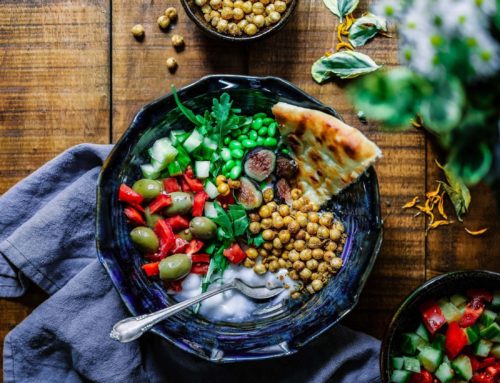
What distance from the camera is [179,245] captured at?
2.40 m

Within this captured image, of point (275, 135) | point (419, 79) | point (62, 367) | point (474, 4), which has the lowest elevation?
point (62, 367)

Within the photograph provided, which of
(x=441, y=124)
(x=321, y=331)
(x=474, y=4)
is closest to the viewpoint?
(x=441, y=124)

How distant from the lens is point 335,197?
248 centimetres

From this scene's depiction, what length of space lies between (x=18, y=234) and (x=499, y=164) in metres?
1.80

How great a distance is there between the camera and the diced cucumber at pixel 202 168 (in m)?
2.41

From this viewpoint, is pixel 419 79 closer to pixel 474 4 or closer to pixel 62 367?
pixel 474 4

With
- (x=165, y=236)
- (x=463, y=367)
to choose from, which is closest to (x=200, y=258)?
(x=165, y=236)

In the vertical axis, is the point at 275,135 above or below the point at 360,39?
below

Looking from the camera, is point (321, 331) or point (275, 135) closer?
point (321, 331)

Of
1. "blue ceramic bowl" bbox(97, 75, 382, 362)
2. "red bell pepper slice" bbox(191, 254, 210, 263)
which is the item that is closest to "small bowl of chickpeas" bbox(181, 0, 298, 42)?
"blue ceramic bowl" bbox(97, 75, 382, 362)

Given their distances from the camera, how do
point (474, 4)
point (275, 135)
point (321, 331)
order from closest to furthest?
point (474, 4)
point (321, 331)
point (275, 135)

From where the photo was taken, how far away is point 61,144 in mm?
2574

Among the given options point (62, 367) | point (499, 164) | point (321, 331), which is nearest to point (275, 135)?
point (321, 331)

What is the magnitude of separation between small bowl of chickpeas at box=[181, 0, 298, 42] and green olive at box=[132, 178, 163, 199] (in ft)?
1.83
